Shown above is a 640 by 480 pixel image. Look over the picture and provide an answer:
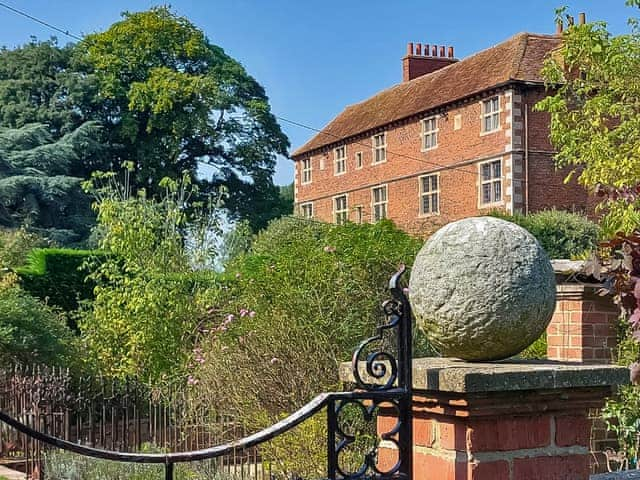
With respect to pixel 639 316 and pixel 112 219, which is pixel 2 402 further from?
pixel 639 316

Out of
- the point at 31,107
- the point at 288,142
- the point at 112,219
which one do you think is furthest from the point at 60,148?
the point at 112,219

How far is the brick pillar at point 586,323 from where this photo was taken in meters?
6.43

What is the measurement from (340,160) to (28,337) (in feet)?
89.6

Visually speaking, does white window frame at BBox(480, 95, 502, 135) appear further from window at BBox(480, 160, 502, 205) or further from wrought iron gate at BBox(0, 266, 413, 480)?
wrought iron gate at BBox(0, 266, 413, 480)

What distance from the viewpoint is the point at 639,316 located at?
4547 millimetres

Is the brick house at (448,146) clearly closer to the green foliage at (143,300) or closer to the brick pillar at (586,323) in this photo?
the green foliage at (143,300)

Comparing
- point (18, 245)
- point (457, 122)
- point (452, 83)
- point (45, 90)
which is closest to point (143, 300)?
point (18, 245)

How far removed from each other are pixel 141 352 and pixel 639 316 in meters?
8.79

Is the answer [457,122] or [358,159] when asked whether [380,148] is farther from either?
[457,122]

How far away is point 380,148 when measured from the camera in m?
34.7

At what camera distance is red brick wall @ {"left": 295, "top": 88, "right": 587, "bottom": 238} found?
2708 cm

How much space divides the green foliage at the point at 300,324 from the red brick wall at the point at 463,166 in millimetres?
13832

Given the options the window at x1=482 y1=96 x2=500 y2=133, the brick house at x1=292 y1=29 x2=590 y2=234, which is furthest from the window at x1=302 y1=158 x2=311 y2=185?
the window at x1=482 y1=96 x2=500 y2=133

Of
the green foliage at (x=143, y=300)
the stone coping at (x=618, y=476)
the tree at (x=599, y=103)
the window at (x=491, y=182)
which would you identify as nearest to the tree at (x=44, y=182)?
the window at (x=491, y=182)
